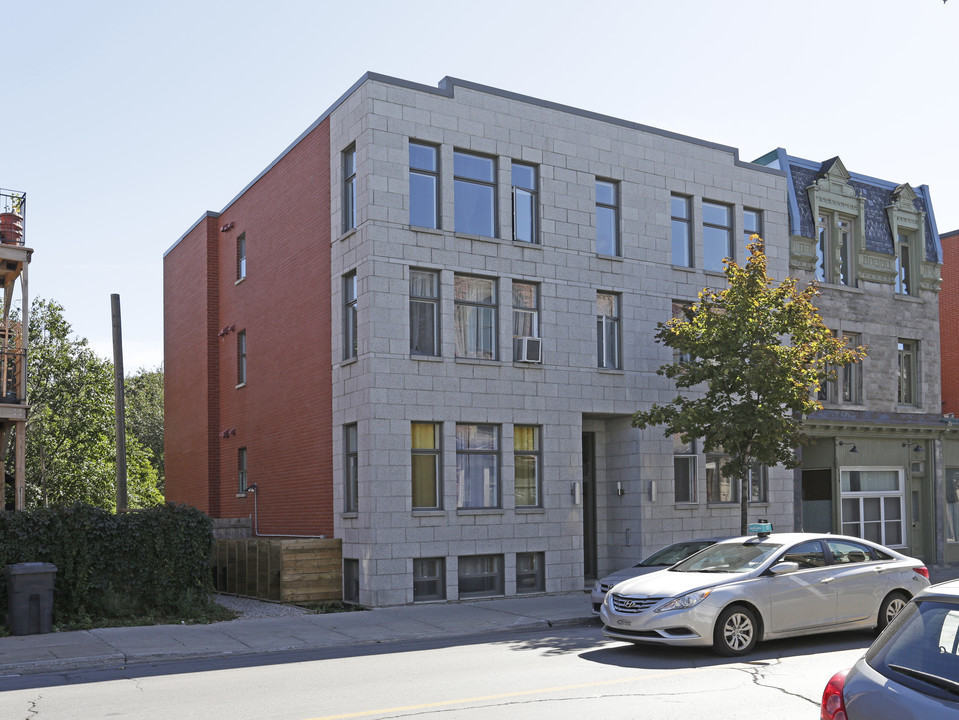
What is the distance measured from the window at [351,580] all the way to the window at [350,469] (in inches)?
42.6

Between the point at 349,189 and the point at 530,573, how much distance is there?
901 cm

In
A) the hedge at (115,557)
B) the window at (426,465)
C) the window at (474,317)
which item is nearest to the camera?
the hedge at (115,557)

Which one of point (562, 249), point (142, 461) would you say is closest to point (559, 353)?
point (562, 249)

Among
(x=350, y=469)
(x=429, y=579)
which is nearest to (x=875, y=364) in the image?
(x=429, y=579)

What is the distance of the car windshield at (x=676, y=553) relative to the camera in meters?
16.1

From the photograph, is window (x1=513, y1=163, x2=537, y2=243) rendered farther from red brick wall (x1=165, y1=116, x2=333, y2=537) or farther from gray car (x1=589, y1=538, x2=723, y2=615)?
gray car (x1=589, y1=538, x2=723, y2=615)

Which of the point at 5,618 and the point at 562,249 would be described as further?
the point at 562,249

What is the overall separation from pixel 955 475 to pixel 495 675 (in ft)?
76.1

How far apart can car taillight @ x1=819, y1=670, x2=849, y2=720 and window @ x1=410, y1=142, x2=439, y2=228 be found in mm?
16540

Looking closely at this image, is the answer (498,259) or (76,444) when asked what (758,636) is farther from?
(76,444)

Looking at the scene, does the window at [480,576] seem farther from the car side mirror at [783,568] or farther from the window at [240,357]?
the window at [240,357]

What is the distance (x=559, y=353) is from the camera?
21.8 m

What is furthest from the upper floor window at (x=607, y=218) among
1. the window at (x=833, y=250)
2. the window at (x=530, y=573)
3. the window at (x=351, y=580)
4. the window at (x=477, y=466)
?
the window at (x=351, y=580)

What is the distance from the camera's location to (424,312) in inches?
805
